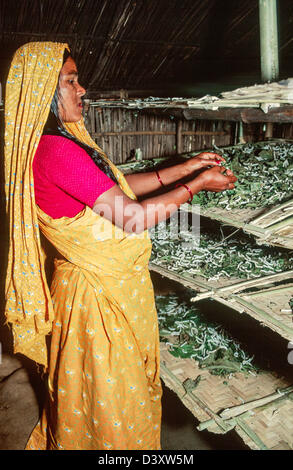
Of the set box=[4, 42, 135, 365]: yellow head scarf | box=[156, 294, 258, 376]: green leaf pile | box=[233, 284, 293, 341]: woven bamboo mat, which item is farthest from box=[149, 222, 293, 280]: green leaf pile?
box=[4, 42, 135, 365]: yellow head scarf

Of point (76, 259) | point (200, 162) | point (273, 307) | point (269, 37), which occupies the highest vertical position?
point (269, 37)

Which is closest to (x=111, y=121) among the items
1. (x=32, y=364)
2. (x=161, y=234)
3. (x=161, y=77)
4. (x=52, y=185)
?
(x=161, y=77)

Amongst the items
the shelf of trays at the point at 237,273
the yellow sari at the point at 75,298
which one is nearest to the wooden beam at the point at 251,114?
the yellow sari at the point at 75,298

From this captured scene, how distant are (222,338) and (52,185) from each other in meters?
2.18

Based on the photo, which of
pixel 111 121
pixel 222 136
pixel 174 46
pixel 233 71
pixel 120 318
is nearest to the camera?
pixel 120 318

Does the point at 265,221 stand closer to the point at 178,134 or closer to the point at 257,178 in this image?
the point at 257,178

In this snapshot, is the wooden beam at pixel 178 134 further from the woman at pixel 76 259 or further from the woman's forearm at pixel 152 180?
the woman at pixel 76 259

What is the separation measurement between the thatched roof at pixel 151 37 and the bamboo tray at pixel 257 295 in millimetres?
1927

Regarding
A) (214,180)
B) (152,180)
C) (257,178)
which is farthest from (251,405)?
(257,178)

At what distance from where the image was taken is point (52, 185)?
5.52 feet

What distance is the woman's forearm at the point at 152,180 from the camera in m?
2.44

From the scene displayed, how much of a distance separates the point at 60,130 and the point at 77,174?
0.31m

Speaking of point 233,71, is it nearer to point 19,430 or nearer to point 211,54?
point 211,54

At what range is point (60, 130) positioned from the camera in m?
1.73
